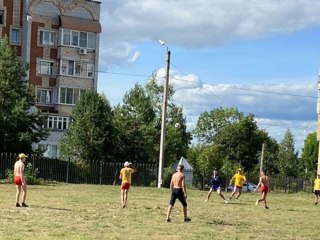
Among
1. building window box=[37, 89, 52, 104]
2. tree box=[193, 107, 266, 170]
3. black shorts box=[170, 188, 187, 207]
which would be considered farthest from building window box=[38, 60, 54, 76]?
black shorts box=[170, 188, 187, 207]


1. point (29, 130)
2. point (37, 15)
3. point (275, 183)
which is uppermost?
point (37, 15)

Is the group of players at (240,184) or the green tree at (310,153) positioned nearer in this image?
the group of players at (240,184)

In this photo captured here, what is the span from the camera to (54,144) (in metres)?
63.7

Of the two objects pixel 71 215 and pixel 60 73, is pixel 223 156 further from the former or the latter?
pixel 71 215

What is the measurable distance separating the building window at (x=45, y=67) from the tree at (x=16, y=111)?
16816 mm

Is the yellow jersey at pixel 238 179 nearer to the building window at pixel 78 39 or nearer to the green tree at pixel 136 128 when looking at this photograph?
the green tree at pixel 136 128

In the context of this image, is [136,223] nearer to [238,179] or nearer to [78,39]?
[238,179]

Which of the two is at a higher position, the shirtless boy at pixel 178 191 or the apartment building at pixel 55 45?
the apartment building at pixel 55 45

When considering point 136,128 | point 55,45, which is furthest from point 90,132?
point 55,45

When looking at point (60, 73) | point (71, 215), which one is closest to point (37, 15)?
point (60, 73)

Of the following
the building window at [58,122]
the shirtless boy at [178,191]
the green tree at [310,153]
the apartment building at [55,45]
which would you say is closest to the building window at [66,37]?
the apartment building at [55,45]

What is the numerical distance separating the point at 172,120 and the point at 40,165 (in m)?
44.2

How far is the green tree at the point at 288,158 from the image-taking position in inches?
3871

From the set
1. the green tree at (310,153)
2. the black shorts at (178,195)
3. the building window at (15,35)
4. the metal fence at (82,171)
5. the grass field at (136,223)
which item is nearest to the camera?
the grass field at (136,223)
